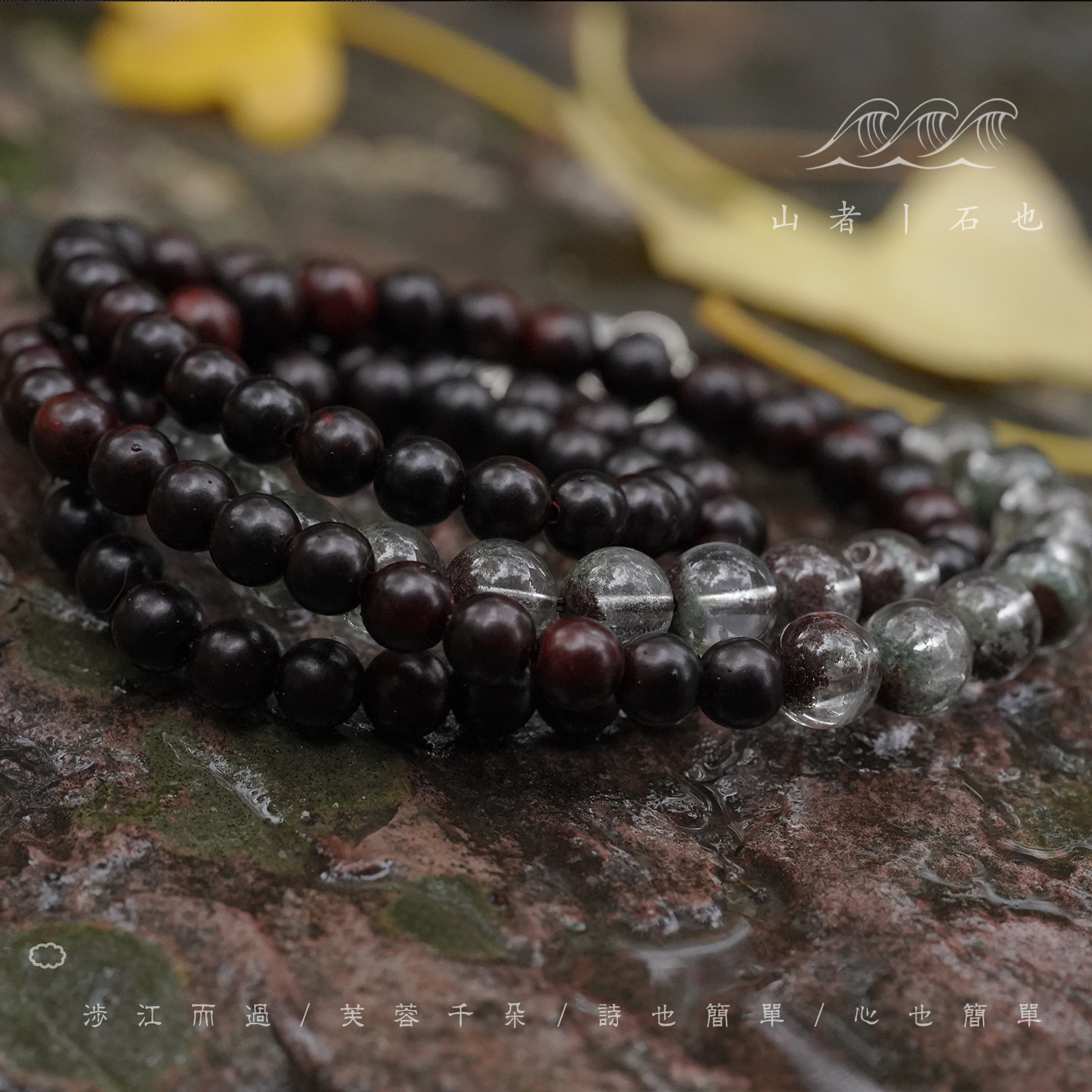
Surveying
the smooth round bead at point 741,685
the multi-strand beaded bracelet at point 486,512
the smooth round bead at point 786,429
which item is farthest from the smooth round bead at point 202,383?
the smooth round bead at point 786,429

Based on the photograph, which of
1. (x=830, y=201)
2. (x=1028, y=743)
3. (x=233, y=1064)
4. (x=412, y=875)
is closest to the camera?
(x=233, y=1064)

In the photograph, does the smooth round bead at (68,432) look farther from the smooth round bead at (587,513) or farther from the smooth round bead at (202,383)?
the smooth round bead at (587,513)

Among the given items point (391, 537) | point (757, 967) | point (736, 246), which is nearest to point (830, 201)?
point (736, 246)

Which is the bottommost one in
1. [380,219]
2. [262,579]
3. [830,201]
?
[262,579]

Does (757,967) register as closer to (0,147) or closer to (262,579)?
(262,579)

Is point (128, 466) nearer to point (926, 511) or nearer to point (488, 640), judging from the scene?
point (488, 640)

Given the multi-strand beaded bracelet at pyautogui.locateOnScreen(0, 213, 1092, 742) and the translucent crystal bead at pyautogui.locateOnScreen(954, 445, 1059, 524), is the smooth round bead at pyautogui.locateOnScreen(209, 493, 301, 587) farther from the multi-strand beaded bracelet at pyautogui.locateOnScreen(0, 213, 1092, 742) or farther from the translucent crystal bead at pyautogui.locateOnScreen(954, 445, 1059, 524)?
the translucent crystal bead at pyautogui.locateOnScreen(954, 445, 1059, 524)

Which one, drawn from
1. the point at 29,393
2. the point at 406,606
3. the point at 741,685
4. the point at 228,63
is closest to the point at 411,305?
the point at 29,393
